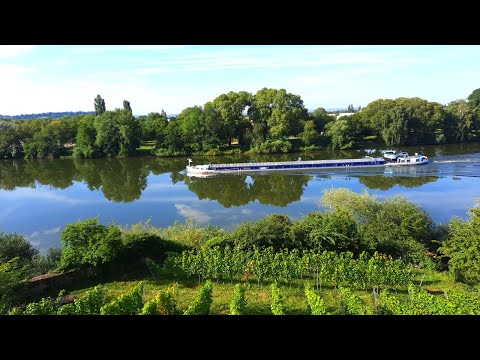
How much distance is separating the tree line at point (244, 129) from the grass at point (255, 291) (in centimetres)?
3023

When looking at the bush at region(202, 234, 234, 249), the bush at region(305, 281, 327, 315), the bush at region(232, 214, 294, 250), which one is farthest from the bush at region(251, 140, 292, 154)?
the bush at region(305, 281, 327, 315)

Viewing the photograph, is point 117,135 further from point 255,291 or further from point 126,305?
point 126,305

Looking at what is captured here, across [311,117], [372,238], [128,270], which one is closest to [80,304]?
[128,270]

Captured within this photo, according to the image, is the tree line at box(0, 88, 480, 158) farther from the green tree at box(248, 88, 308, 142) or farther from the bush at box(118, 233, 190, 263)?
the bush at box(118, 233, 190, 263)

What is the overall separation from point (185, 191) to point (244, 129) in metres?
19.3

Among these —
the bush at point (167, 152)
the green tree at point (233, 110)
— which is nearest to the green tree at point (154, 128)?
the bush at point (167, 152)

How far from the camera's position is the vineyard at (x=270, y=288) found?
26.8 feet

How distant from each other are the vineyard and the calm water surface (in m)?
7.48

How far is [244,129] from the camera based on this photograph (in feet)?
144

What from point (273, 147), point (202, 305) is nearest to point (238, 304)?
point (202, 305)

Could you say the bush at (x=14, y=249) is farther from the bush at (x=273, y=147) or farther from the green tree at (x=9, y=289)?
the bush at (x=273, y=147)
